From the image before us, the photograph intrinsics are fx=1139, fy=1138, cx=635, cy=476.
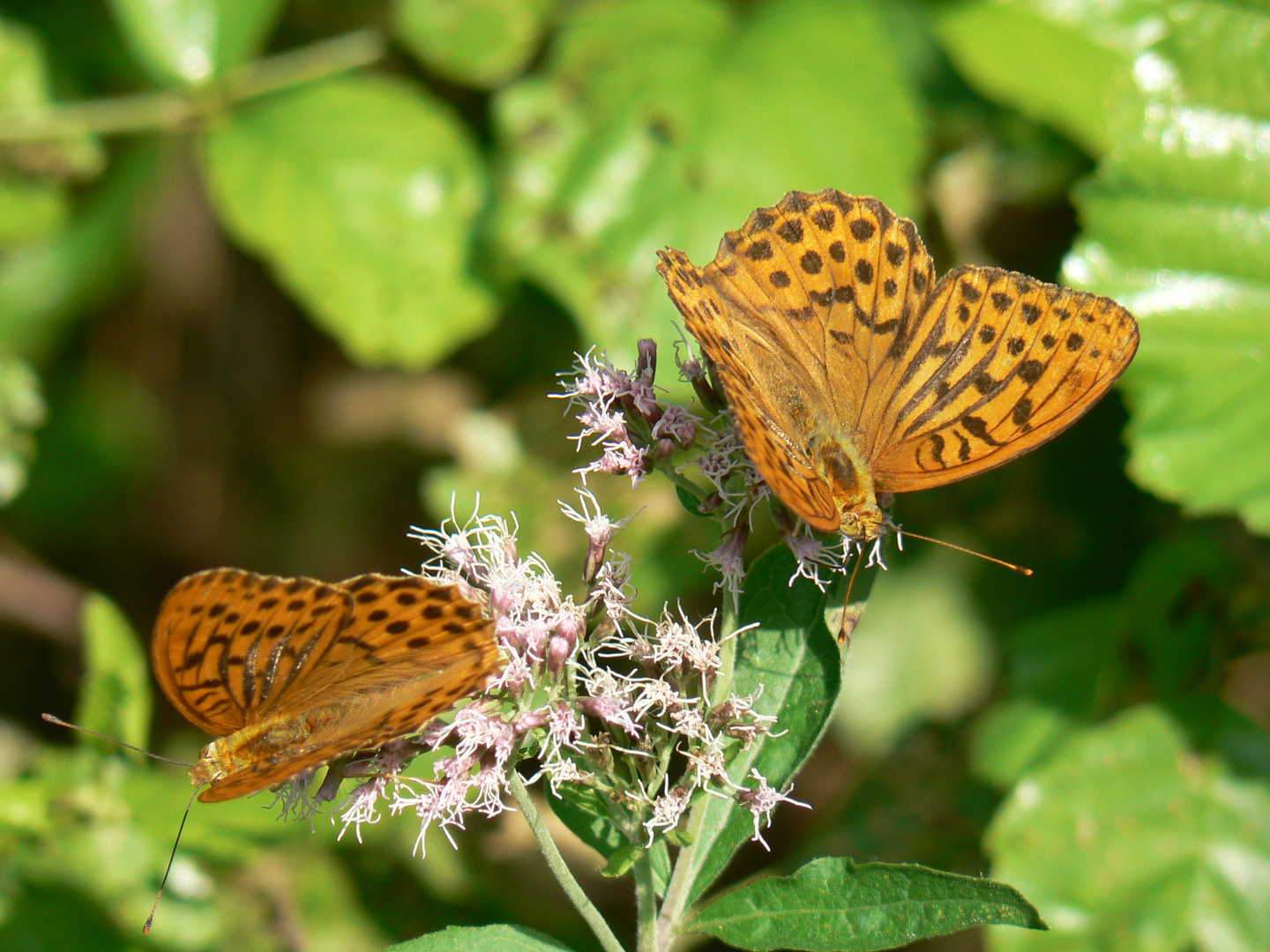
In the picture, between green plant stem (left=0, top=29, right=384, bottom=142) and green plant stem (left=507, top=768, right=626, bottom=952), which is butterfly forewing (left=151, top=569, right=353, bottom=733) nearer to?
green plant stem (left=507, top=768, right=626, bottom=952)

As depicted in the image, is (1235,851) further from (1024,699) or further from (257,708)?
(257,708)

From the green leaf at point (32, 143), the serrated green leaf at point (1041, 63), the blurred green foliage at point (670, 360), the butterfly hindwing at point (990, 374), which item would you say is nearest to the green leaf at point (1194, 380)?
the blurred green foliage at point (670, 360)

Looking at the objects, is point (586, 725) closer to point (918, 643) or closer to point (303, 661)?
point (303, 661)

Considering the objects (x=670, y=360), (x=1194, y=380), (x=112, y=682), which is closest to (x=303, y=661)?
(x=112, y=682)

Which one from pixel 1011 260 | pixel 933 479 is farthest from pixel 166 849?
pixel 1011 260

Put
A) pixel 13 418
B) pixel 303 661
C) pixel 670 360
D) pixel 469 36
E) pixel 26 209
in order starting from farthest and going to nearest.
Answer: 1. pixel 26 209
2. pixel 469 36
3. pixel 13 418
4. pixel 670 360
5. pixel 303 661

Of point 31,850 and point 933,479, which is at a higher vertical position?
point 933,479
